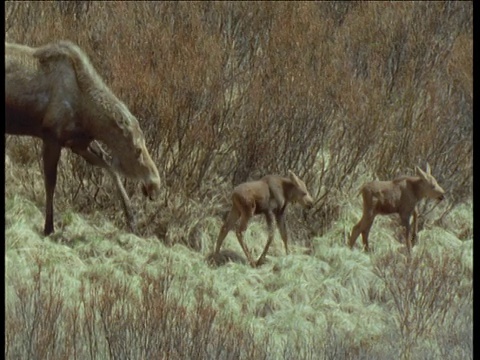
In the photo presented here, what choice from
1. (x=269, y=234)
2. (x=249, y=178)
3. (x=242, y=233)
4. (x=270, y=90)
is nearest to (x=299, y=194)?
(x=269, y=234)

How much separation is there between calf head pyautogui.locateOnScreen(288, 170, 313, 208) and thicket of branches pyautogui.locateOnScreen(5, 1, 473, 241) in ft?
1.56

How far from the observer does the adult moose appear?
9.46m

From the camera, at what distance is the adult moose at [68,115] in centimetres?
946

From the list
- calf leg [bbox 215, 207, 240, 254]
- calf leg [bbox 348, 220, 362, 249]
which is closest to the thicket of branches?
calf leg [bbox 348, 220, 362, 249]

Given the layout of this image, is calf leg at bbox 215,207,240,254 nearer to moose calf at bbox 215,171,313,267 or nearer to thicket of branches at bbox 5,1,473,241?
moose calf at bbox 215,171,313,267

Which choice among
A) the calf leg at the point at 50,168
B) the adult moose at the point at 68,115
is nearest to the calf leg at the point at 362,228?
the adult moose at the point at 68,115

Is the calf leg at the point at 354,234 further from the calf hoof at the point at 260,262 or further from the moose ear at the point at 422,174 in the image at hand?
the calf hoof at the point at 260,262

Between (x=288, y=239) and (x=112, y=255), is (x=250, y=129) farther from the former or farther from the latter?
(x=112, y=255)

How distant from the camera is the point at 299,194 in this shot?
996cm

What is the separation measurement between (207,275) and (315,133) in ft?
7.58

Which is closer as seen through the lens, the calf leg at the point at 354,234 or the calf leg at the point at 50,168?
the calf leg at the point at 50,168

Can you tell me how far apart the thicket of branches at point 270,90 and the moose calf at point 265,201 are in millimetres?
433

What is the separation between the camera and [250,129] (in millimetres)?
10992

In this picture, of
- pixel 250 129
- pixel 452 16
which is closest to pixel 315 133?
pixel 250 129
